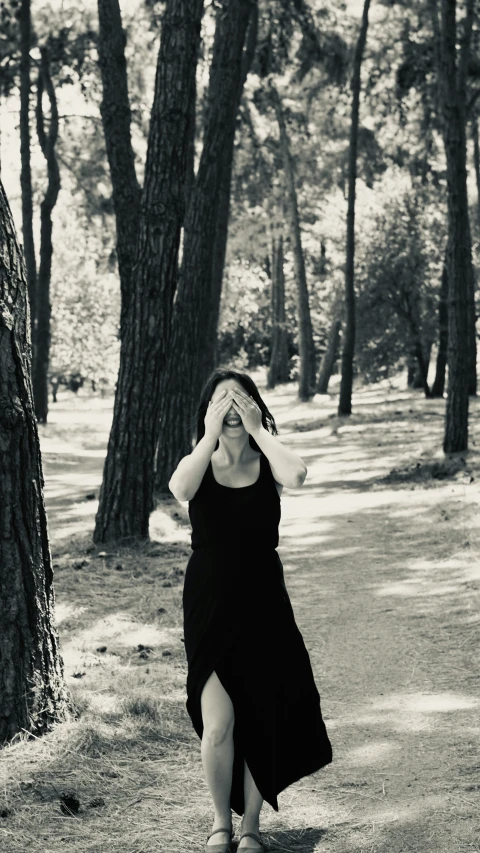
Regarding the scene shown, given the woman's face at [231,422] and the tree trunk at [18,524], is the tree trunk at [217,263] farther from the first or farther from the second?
the woman's face at [231,422]

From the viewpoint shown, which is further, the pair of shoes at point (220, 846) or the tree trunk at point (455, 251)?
the tree trunk at point (455, 251)

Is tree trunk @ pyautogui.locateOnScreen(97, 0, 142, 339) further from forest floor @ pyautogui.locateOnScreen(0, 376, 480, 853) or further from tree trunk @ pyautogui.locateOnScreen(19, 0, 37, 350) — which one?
tree trunk @ pyautogui.locateOnScreen(19, 0, 37, 350)

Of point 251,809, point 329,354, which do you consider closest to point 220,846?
point 251,809

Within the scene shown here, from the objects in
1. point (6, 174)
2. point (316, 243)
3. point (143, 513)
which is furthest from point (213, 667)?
point (316, 243)

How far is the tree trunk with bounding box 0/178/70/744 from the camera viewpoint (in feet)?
17.0

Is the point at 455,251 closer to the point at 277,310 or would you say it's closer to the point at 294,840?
the point at 294,840

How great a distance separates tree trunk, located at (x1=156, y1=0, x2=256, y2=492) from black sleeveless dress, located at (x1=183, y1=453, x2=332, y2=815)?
10056 millimetres

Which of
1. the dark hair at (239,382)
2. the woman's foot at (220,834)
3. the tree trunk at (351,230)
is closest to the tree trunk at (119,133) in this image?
the dark hair at (239,382)

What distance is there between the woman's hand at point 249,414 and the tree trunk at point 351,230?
23.3 m

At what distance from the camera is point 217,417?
4.16 metres

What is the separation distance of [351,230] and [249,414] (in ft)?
77.3

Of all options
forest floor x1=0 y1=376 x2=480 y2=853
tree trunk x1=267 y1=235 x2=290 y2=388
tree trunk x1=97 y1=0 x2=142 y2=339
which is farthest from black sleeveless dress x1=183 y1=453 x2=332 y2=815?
tree trunk x1=267 y1=235 x2=290 y2=388

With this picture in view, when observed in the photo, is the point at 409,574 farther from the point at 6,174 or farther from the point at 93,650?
the point at 6,174

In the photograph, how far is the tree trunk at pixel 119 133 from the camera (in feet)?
39.1
